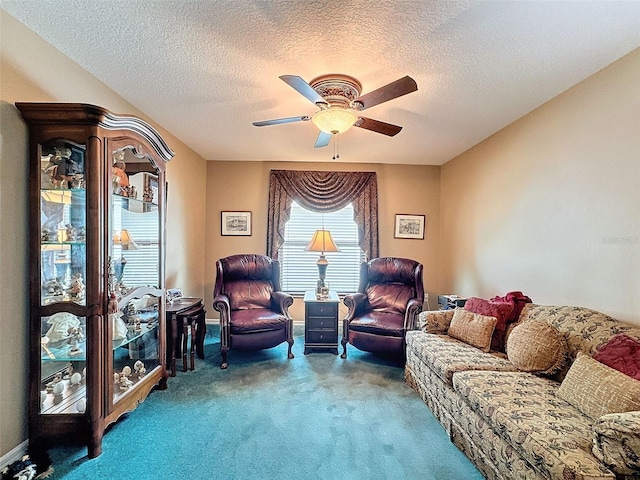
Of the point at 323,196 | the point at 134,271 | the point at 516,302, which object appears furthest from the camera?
the point at 323,196

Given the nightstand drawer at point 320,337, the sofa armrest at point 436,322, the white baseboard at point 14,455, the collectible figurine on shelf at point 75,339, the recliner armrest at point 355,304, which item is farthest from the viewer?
the nightstand drawer at point 320,337

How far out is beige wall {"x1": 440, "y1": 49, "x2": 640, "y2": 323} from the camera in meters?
2.12

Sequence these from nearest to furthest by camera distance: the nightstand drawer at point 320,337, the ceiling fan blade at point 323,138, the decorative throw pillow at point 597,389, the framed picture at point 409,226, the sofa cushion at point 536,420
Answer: the sofa cushion at point 536,420
the decorative throw pillow at point 597,389
the ceiling fan blade at point 323,138
the nightstand drawer at point 320,337
the framed picture at point 409,226

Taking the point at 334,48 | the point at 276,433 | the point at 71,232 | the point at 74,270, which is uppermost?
the point at 334,48

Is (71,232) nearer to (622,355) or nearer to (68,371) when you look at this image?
(68,371)

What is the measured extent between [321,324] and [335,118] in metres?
2.47

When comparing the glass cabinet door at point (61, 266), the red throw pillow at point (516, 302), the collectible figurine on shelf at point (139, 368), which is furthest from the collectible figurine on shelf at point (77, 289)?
the red throw pillow at point (516, 302)

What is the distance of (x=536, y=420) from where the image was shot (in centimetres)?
156

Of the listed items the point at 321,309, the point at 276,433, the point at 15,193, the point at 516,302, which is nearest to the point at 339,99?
the point at 15,193

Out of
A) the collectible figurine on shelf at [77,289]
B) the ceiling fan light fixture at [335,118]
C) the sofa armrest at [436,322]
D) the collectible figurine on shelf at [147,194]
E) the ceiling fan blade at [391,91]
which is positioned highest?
the ceiling fan blade at [391,91]

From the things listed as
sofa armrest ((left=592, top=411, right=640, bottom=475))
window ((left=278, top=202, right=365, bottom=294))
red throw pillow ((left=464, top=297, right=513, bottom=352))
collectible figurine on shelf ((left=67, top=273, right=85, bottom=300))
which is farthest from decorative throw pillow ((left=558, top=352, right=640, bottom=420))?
window ((left=278, top=202, right=365, bottom=294))

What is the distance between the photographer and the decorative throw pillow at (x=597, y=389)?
57.9 inches

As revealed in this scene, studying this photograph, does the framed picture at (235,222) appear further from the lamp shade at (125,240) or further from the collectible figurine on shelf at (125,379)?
the collectible figurine on shelf at (125,379)

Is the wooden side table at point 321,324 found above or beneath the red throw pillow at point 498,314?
beneath
